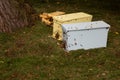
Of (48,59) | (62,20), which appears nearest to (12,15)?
(62,20)

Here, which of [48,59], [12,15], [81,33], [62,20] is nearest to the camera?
[48,59]

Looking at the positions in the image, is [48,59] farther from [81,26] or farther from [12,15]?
[12,15]

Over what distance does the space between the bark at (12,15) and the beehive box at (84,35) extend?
1.71 meters

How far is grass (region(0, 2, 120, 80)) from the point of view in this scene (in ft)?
19.4

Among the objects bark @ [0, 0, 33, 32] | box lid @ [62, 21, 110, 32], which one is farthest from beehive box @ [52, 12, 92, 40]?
bark @ [0, 0, 33, 32]

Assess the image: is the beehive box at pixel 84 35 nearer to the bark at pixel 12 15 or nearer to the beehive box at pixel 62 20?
the beehive box at pixel 62 20

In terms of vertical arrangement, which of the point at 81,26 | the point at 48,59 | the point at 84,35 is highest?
the point at 81,26

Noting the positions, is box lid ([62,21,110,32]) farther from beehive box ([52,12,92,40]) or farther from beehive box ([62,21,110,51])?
beehive box ([52,12,92,40])

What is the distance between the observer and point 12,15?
25.5 ft

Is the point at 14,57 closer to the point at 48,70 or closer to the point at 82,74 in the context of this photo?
the point at 48,70

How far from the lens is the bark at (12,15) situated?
25.1 feet

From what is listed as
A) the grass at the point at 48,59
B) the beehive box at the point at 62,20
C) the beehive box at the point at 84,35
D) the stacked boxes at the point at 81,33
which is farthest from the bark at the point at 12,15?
the beehive box at the point at 84,35

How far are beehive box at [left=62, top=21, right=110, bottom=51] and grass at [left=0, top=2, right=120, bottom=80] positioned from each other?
158 mm

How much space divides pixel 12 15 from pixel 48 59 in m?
2.00
